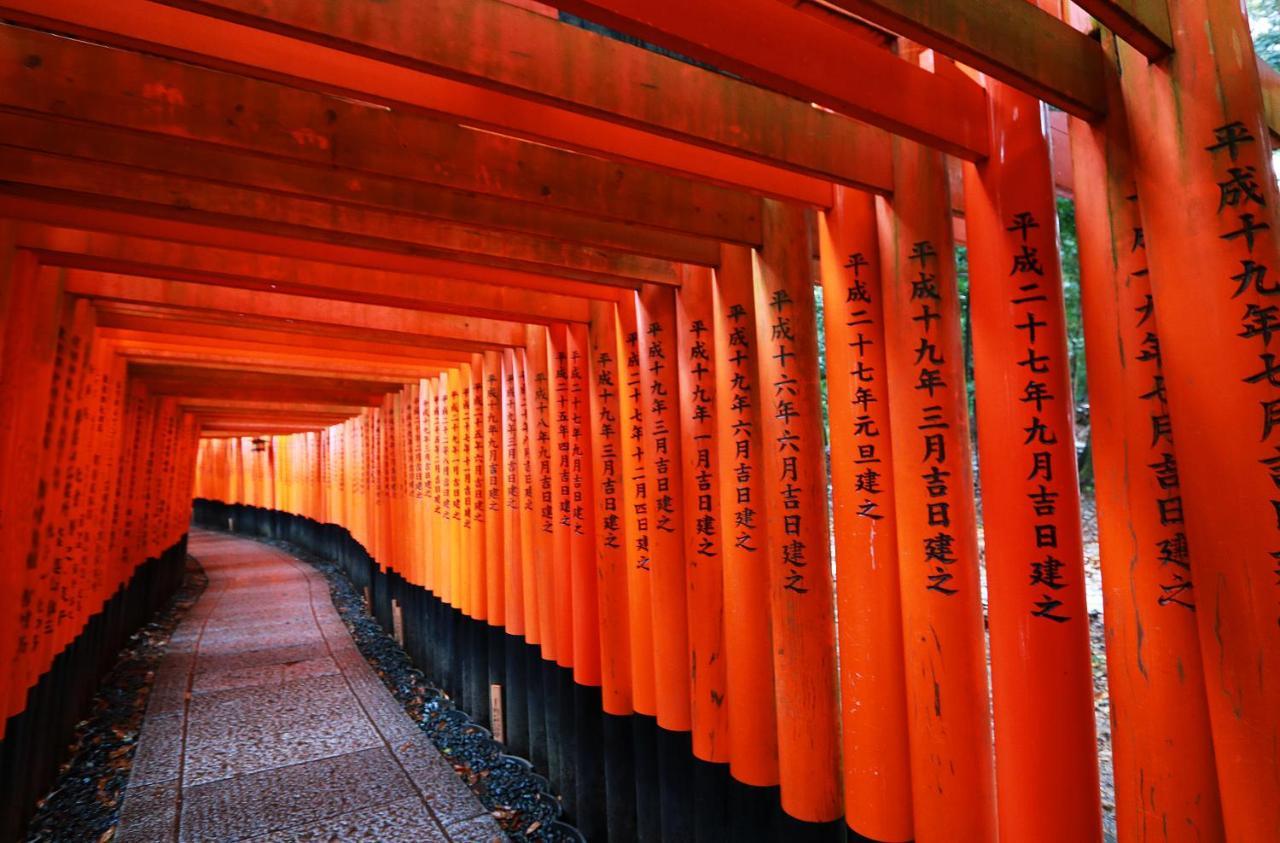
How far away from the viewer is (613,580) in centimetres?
513

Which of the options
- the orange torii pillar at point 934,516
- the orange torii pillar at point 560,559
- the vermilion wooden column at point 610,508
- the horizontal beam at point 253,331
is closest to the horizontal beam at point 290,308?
the horizontal beam at point 253,331

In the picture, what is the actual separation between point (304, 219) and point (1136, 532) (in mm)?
3793

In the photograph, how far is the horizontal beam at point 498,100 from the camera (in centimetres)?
Answer: 210

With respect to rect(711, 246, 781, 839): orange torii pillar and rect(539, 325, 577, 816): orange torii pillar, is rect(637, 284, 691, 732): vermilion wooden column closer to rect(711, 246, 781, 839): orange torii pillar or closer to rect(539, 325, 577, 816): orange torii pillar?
rect(711, 246, 781, 839): orange torii pillar

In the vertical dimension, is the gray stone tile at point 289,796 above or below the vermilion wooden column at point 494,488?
below

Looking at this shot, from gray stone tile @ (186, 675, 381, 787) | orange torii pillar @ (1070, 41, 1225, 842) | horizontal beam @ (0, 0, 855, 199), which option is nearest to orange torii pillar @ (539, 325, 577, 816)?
gray stone tile @ (186, 675, 381, 787)

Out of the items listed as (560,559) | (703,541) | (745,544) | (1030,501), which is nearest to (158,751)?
(560,559)

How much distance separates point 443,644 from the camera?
9.16 m

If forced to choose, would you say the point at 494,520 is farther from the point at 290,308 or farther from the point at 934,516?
the point at 934,516

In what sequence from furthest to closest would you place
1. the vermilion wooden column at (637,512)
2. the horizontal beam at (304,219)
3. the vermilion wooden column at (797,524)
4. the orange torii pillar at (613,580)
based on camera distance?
the orange torii pillar at (613,580), the vermilion wooden column at (637,512), the vermilion wooden column at (797,524), the horizontal beam at (304,219)

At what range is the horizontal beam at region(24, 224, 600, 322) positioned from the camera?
430cm

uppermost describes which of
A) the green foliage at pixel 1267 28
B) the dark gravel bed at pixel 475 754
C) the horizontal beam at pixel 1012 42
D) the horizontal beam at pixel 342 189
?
the green foliage at pixel 1267 28

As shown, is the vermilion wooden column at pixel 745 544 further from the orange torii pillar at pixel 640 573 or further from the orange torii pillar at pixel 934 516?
the orange torii pillar at pixel 934 516

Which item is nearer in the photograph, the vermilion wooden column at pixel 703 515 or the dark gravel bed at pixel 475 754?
the vermilion wooden column at pixel 703 515
